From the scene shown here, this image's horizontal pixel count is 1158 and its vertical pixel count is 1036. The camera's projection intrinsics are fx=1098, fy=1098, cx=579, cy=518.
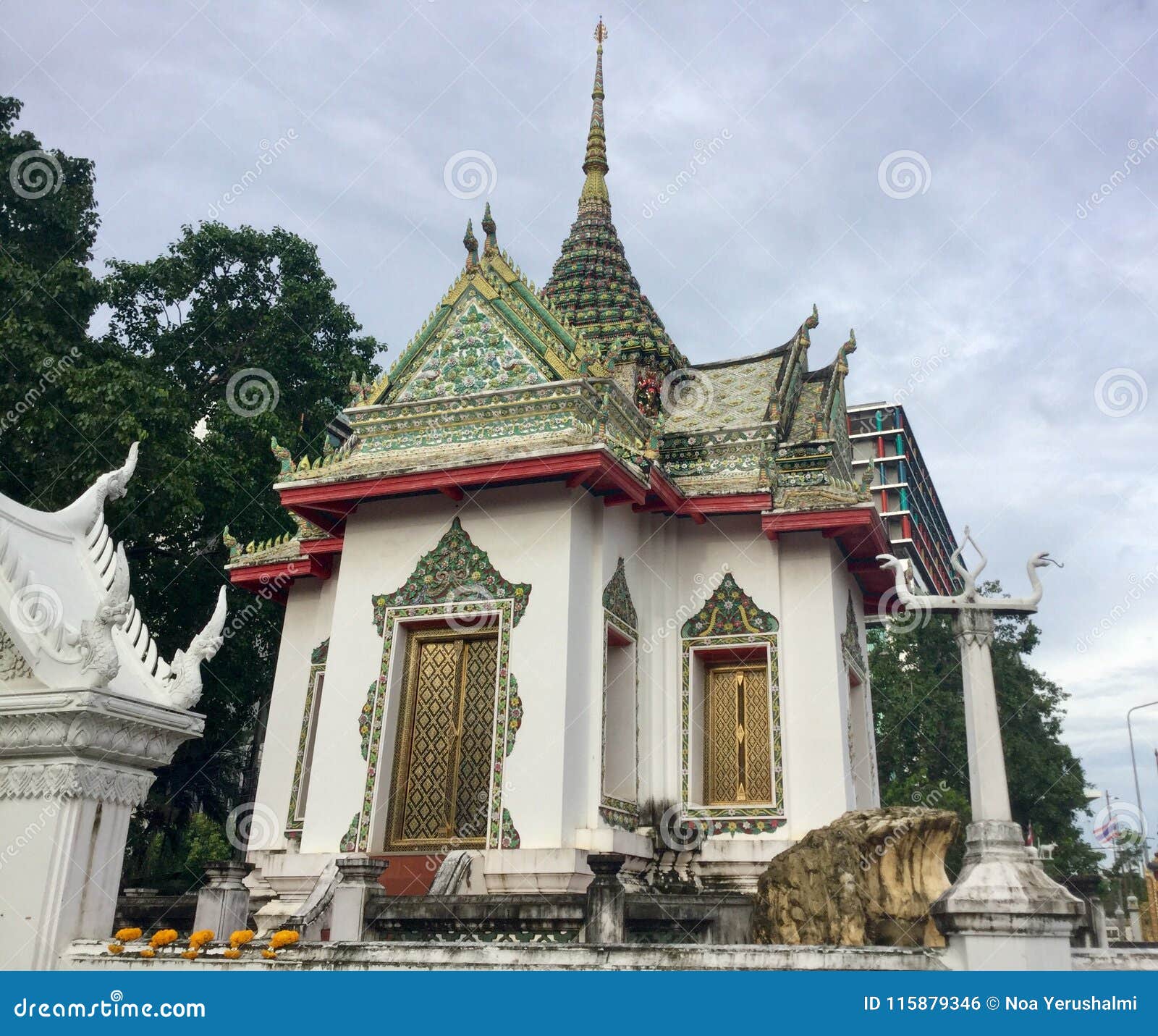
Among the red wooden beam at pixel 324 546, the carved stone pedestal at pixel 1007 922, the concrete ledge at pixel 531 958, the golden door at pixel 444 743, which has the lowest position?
the concrete ledge at pixel 531 958

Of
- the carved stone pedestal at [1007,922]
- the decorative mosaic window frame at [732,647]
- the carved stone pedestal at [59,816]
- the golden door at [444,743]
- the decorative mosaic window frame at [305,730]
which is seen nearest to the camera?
the carved stone pedestal at [1007,922]

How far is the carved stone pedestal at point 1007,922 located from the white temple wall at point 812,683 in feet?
19.3

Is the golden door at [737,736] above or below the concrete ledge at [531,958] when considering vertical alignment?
above

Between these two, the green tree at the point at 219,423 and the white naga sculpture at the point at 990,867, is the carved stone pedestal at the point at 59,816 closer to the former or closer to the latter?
the white naga sculpture at the point at 990,867

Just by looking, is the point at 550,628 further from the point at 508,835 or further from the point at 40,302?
the point at 40,302

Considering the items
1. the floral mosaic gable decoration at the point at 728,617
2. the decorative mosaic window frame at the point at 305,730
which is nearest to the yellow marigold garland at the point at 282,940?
the decorative mosaic window frame at the point at 305,730

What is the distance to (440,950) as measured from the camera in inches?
235

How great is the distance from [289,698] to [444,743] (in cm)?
291

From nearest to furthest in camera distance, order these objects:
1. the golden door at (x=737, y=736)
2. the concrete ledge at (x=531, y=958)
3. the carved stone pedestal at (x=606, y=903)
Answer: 1. the concrete ledge at (x=531, y=958)
2. the carved stone pedestal at (x=606, y=903)
3. the golden door at (x=737, y=736)

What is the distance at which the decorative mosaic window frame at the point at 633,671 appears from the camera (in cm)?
1075

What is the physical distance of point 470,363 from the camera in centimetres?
1245

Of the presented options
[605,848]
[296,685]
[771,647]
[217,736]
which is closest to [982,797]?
[605,848]

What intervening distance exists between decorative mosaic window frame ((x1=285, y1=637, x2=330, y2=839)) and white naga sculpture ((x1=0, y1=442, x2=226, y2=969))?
5449 mm

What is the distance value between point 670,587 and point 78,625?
741 cm
